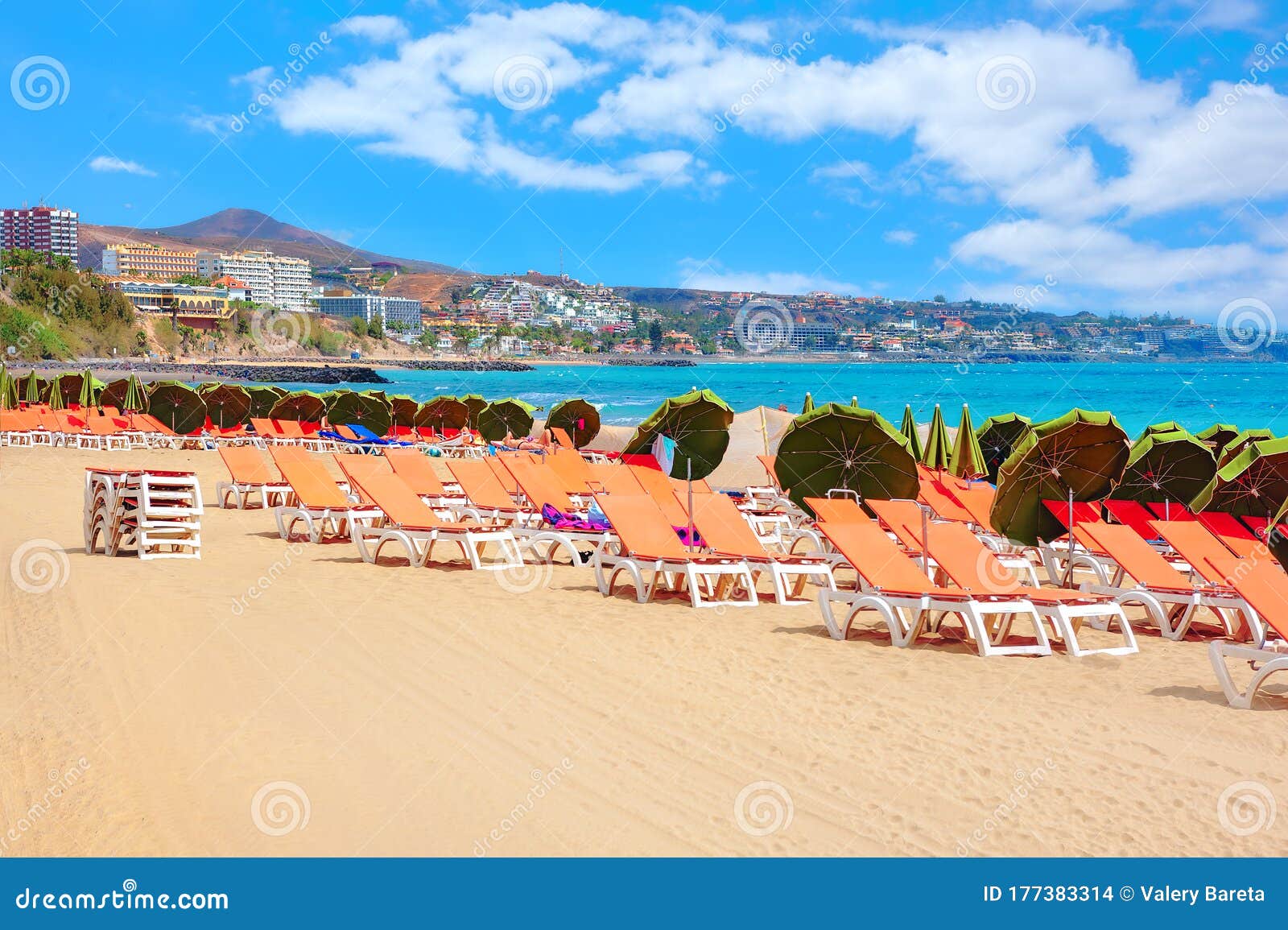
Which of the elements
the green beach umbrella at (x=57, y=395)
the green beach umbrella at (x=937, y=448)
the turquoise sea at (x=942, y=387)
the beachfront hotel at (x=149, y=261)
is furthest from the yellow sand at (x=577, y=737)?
the beachfront hotel at (x=149, y=261)

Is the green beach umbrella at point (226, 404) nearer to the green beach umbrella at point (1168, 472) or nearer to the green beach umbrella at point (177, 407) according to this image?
the green beach umbrella at point (177, 407)

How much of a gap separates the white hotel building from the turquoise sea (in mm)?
42809

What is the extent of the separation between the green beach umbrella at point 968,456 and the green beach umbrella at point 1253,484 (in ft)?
14.6

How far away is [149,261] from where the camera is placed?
160 meters

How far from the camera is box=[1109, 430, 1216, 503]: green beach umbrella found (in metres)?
9.41

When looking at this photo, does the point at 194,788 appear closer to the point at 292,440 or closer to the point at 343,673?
the point at 343,673

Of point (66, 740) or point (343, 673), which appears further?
point (343, 673)

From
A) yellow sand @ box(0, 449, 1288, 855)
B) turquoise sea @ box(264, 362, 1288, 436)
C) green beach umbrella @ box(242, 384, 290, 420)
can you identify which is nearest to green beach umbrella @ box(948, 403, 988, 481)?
yellow sand @ box(0, 449, 1288, 855)

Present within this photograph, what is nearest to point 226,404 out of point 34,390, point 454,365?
point 34,390

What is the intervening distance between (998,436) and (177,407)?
639 inches

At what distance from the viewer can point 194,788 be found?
12.3 feet

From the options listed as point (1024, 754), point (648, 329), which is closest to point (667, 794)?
point (1024, 754)
